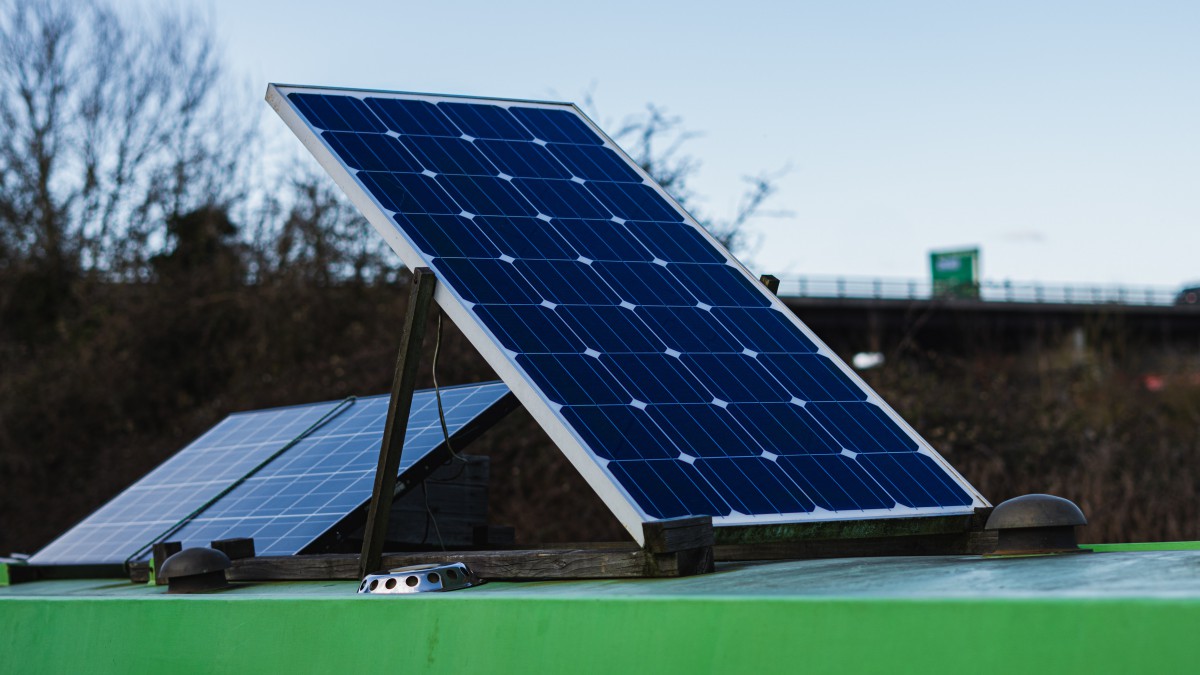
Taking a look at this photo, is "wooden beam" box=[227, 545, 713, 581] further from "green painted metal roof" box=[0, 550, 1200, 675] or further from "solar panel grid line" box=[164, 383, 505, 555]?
"solar panel grid line" box=[164, 383, 505, 555]

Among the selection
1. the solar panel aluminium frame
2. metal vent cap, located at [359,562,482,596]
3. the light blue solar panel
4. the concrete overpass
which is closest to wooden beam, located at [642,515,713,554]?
the solar panel aluminium frame

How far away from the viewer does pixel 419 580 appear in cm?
484

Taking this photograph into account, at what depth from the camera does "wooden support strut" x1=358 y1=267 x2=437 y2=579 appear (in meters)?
5.35

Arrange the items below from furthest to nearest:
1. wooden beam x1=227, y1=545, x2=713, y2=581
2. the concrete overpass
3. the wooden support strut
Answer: the concrete overpass → the wooden support strut → wooden beam x1=227, y1=545, x2=713, y2=581

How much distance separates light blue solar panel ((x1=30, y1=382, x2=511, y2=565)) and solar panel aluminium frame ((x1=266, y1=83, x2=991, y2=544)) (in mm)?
1465

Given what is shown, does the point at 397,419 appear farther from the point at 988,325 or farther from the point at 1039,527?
the point at 988,325

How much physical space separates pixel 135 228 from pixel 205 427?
6303 mm

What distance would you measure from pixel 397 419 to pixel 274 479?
9.43 ft

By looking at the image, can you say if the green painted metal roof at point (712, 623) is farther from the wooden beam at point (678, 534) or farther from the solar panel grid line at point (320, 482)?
the solar panel grid line at point (320, 482)

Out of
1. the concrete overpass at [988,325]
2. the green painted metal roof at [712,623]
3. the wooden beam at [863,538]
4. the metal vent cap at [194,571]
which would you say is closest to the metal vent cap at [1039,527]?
the green painted metal roof at [712,623]

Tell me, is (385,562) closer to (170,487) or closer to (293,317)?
(170,487)

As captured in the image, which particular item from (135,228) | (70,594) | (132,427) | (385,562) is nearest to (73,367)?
(132,427)

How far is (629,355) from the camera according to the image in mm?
5594

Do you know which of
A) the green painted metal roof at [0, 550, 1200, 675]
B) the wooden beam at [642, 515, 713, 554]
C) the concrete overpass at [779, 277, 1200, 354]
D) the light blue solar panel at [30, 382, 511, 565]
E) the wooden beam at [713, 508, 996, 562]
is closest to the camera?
the green painted metal roof at [0, 550, 1200, 675]
